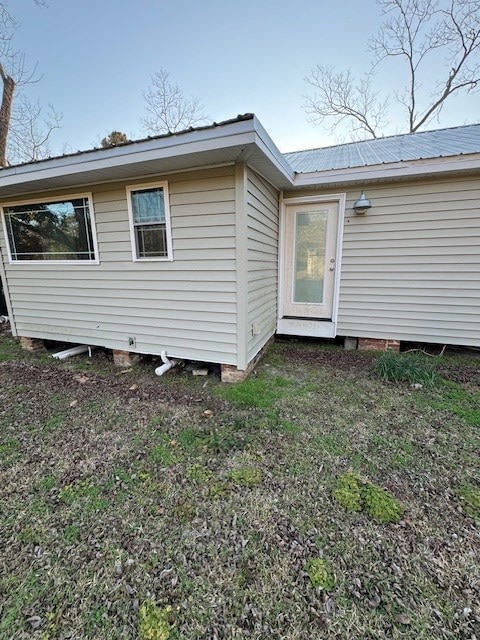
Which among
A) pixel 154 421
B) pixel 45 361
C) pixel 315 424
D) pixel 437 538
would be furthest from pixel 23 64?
pixel 437 538

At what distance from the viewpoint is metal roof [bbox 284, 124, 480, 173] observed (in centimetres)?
388

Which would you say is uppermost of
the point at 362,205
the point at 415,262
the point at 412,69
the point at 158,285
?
the point at 412,69

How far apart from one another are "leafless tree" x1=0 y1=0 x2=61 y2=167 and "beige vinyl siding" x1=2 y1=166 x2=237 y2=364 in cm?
773

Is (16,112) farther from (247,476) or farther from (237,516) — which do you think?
(237,516)

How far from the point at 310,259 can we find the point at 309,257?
0.12 feet

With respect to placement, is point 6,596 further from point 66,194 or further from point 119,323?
point 66,194

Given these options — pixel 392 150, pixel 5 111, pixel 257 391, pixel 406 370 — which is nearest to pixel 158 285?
pixel 257 391

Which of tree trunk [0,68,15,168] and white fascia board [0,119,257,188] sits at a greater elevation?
tree trunk [0,68,15,168]

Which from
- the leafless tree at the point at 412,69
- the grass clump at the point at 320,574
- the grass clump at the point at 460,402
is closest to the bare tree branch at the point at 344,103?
the leafless tree at the point at 412,69

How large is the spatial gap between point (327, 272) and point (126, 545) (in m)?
4.05

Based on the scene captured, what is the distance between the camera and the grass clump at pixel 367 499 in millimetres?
1710

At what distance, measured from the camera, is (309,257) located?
4590mm

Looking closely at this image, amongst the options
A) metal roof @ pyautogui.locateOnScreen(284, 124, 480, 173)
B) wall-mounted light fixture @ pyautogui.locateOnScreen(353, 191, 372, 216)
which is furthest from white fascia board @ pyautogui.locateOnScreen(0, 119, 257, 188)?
wall-mounted light fixture @ pyautogui.locateOnScreen(353, 191, 372, 216)

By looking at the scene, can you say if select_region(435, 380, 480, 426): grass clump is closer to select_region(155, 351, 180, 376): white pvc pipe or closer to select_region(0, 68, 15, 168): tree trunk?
select_region(155, 351, 180, 376): white pvc pipe
